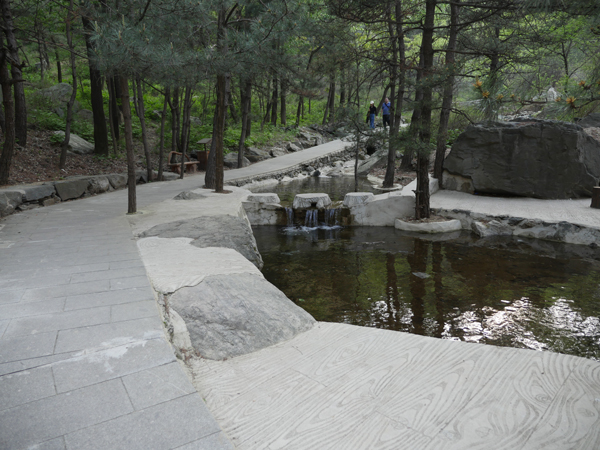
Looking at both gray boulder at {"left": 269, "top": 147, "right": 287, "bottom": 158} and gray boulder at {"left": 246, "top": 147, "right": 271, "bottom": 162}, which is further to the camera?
gray boulder at {"left": 269, "top": 147, "right": 287, "bottom": 158}

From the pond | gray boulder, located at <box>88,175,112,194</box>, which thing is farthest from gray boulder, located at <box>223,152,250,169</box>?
gray boulder, located at <box>88,175,112,194</box>

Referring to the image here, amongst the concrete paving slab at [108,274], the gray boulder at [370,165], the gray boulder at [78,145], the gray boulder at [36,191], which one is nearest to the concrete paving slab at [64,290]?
the concrete paving slab at [108,274]

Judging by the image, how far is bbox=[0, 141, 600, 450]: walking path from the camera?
75.9 inches

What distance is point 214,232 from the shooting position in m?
5.82

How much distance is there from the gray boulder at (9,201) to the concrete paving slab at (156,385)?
6325 millimetres

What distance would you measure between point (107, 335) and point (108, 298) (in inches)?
27.0

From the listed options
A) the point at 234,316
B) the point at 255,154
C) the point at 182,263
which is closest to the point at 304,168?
the point at 255,154

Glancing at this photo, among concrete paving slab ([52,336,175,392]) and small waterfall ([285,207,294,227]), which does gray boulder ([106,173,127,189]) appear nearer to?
small waterfall ([285,207,294,227])

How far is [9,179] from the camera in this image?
355 inches

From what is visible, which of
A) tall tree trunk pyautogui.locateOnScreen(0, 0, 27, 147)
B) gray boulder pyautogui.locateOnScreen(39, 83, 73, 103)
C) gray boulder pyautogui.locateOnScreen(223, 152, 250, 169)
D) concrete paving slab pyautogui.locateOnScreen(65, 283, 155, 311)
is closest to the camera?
concrete paving slab pyautogui.locateOnScreen(65, 283, 155, 311)

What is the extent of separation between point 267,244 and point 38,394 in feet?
20.3

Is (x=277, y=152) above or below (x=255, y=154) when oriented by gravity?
above

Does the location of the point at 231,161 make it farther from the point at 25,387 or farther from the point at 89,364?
the point at 25,387

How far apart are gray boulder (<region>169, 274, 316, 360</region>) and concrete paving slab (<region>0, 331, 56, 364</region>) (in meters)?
0.87
